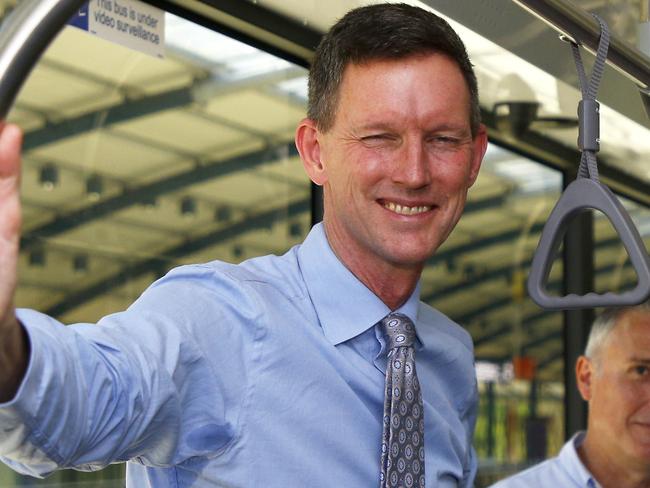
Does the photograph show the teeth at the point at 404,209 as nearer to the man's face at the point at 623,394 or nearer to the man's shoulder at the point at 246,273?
the man's shoulder at the point at 246,273

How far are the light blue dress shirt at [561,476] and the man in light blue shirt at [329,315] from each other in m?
1.35

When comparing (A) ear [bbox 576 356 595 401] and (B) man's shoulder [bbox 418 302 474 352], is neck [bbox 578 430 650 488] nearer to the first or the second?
(A) ear [bbox 576 356 595 401]

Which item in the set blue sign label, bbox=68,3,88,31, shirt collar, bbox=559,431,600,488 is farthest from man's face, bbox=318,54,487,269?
shirt collar, bbox=559,431,600,488

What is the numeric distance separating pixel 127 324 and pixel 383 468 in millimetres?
507

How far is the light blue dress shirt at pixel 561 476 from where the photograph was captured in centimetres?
328

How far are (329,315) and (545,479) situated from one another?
1757 mm

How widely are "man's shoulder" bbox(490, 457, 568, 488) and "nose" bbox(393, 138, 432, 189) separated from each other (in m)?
1.80

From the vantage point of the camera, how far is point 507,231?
5.02 metres

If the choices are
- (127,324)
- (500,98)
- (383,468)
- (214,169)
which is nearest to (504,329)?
(500,98)

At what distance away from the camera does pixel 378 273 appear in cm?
185

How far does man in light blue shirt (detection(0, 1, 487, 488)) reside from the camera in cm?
146

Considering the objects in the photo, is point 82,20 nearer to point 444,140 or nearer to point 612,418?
point 444,140

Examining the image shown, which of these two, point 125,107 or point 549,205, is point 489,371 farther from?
point 125,107

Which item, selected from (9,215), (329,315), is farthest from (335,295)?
(9,215)
